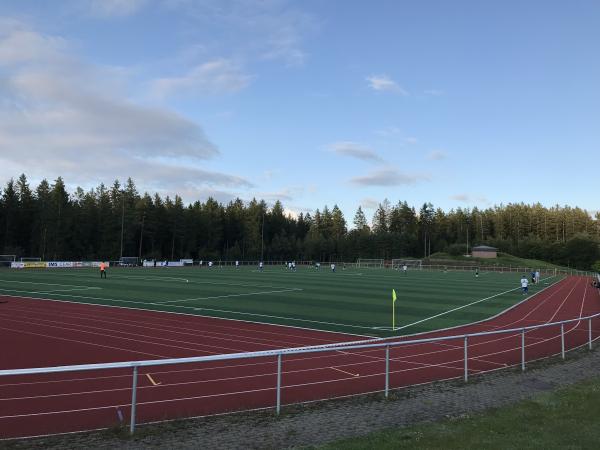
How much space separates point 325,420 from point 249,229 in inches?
5426

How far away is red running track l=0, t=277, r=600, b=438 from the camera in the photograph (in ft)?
29.7

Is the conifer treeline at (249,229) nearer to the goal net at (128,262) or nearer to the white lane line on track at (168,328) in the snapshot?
the goal net at (128,262)

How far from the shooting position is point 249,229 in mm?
144750

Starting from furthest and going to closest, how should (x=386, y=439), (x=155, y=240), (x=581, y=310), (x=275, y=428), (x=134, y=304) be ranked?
(x=155, y=240) < (x=581, y=310) < (x=134, y=304) < (x=275, y=428) < (x=386, y=439)

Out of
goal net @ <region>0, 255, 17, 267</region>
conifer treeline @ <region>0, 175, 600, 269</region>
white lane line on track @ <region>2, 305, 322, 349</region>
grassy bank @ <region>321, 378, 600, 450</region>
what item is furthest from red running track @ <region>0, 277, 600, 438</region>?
conifer treeline @ <region>0, 175, 600, 269</region>

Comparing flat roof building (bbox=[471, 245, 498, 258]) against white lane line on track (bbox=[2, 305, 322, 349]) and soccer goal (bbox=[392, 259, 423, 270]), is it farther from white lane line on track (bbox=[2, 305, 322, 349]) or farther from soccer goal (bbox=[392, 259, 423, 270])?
white lane line on track (bbox=[2, 305, 322, 349])

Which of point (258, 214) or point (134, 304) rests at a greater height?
point (258, 214)

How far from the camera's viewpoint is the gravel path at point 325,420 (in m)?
6.66

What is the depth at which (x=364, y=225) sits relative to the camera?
176500 mm

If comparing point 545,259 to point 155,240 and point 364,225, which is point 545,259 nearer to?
point 364,225

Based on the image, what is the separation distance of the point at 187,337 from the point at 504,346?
1065cm

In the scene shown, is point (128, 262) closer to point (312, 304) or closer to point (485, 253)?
point (312, 304)

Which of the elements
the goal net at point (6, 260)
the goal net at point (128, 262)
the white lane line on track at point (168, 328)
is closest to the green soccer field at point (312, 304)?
the white lane line on track at point (168, 328)

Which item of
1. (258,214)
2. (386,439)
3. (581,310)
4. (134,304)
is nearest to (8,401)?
(386,439)
